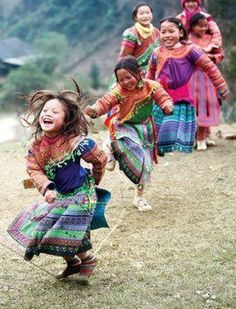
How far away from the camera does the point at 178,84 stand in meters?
6.06

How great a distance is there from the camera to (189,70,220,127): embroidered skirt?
7.49m

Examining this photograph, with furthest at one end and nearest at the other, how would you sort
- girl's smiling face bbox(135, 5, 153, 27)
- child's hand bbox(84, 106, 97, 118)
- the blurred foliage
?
the blurred foliage, girl's smiling face bbox(135, 5, 153, 27), child's hand bbox(84, 106, 97, 118)

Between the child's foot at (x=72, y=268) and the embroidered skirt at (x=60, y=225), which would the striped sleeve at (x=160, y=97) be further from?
the child's foot at (x=72, y=268)

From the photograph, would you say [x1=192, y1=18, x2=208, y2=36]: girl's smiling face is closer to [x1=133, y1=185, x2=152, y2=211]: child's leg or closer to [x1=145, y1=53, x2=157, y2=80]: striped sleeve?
[x1=145, y1=53, x2=157, y2=80]: striped sleeve

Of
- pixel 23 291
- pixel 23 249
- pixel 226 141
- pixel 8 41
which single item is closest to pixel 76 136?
pixel 23 249

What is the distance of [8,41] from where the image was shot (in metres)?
49.4

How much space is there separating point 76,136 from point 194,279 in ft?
3.69

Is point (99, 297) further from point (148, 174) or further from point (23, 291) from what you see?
point (148, 174)

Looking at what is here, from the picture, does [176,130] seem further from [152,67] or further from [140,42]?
[140,42]

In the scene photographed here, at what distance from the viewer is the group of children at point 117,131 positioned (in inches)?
142

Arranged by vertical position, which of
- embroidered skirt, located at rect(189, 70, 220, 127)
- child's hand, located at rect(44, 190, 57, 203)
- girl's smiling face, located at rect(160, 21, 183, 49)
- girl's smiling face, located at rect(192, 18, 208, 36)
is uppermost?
girl's smiling face, located at rect(160, 21, 183, 49)

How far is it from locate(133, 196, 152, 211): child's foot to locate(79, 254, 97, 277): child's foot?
5.60ft

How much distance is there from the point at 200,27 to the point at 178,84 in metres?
1.57

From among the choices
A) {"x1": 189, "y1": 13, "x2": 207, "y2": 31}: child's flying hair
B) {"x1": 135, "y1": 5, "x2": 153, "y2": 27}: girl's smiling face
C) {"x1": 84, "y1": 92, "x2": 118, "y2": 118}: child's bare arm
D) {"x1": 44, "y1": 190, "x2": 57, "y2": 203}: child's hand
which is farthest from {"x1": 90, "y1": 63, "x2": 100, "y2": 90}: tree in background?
{"x1": 44, "y1": 190, "x2": 57, "y2": 203}: child's hand
